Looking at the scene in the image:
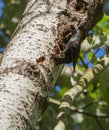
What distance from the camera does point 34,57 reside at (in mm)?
1101

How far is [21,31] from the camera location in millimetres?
1171

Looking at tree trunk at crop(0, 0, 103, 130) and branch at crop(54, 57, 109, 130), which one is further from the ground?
tree trunk at crop(0, 0, 103, 130)

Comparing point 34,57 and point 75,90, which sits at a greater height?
point 34,57

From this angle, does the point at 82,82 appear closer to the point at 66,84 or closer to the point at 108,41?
the point at 108,41

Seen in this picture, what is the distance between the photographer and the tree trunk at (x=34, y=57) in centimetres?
100

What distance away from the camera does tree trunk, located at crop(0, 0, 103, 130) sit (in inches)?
39.4

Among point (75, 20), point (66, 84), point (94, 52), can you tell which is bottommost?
point (66, 84)

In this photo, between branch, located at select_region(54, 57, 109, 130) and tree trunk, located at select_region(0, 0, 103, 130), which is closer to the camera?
tree trunk, located at select_region(0, 0, 103, 130)

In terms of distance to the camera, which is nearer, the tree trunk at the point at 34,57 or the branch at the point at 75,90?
the tree trunk at the point at 34,57

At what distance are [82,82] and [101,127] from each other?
25.2 inches

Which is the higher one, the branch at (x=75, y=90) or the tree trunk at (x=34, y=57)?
the tree trunk at (x=34, y=57)

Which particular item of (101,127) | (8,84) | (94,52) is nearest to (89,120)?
(101,127)

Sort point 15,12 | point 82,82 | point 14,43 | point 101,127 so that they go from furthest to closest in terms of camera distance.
→ point 15,12 → point 101,127 → point 82,82 → point 14,43

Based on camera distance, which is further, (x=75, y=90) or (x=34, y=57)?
(x=75, y=90)
